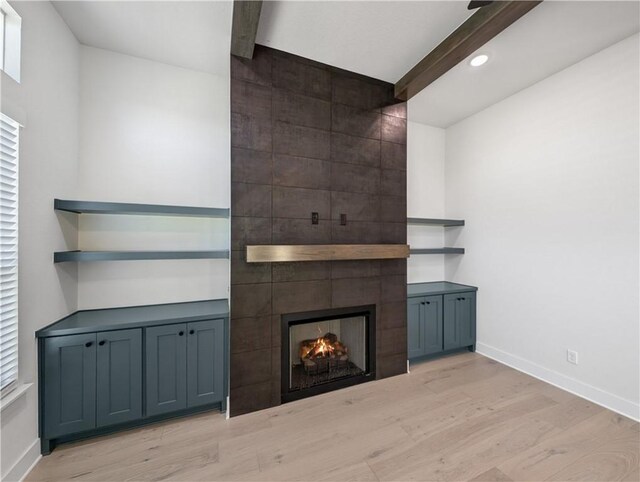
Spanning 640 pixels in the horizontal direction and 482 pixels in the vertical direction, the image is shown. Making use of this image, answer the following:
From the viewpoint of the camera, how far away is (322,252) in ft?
7.71

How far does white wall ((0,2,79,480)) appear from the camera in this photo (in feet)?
5.18

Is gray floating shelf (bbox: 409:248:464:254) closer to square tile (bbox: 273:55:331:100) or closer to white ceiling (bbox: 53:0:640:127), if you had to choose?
white ceiling (bbox: 53:0:640:127)

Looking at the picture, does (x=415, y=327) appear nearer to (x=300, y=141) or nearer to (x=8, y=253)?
(x=300, y=141)

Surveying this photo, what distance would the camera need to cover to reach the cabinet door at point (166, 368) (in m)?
2.00

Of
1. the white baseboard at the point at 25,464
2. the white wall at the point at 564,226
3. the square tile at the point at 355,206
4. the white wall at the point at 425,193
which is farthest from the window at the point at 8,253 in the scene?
Answer: the white wall at the point at 564,226

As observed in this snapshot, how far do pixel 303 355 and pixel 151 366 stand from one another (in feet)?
4.35

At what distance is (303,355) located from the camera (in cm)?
273

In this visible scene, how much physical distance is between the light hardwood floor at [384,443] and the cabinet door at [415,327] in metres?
0.55

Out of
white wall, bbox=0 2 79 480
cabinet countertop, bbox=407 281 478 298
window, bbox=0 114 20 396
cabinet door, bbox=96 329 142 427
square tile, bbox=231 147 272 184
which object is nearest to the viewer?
window, bbox=0 114 20 396

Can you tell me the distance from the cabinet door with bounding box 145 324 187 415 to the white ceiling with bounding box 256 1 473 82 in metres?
2.45

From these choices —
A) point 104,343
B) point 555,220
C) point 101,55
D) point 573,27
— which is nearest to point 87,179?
point 101,55

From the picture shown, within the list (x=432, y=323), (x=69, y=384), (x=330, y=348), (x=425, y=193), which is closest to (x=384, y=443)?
(x=330, y=348)

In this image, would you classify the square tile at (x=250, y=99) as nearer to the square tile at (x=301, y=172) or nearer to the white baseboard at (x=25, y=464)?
the square tile at (x=301, y=172)

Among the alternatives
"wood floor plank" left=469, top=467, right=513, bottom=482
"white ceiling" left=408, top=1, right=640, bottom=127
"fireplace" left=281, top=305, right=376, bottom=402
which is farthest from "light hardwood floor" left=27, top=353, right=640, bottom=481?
"white ceiling" left=408, top=1, right=640, bottom=127
